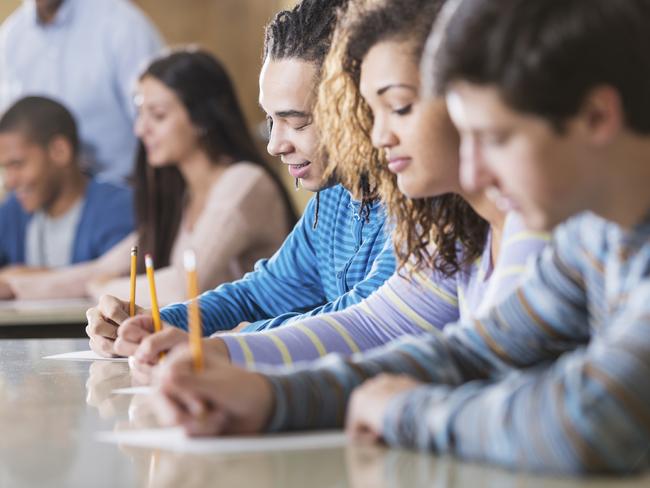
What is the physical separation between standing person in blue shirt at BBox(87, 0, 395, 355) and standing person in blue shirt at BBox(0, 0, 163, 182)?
2.18 meters

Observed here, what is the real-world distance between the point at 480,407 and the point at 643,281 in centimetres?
13

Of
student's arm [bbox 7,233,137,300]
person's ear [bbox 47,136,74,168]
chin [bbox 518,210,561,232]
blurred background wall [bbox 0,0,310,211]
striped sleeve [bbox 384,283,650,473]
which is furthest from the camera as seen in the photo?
blurred background wall [bbox 0,0,310,211]

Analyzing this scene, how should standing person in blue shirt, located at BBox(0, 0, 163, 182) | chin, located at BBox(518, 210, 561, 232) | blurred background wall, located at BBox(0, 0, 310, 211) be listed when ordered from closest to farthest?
chin, located at BBox(518, 210, 561, 232), standing person in blue shirt, located at BBox(0, 0, 163, 182), blurred background wall, located at BBox(0, 0, 310, 211)

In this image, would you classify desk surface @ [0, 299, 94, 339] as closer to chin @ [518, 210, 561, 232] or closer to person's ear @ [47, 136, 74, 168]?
person's ear @ [47, 136, 74, 168]

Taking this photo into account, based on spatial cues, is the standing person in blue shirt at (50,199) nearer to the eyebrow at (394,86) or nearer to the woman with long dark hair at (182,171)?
the woman with long dark hair at (182,171)

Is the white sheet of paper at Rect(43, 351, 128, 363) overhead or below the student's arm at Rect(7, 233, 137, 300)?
overhead

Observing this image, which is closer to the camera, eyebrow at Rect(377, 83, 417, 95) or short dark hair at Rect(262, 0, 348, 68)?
eyebrow at Rect(377, 83, 417, 95)

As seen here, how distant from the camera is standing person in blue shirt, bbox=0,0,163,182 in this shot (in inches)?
156

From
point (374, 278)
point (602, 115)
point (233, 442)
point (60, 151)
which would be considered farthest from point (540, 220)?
point (60, 151)

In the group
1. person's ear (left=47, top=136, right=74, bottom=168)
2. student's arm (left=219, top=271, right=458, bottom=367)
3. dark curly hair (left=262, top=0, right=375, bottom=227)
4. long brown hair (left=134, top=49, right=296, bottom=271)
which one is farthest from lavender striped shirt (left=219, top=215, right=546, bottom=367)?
person's ear (left=47, top=136, right=74, bottom=168)

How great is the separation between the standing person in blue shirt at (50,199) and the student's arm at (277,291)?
61.2 inches

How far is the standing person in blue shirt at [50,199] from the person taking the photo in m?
3.44

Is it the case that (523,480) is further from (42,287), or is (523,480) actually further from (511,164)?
(42,287)

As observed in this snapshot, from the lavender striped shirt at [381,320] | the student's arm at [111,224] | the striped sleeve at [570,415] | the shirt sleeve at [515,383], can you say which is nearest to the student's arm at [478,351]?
the shirt sleeve at [515,383]
